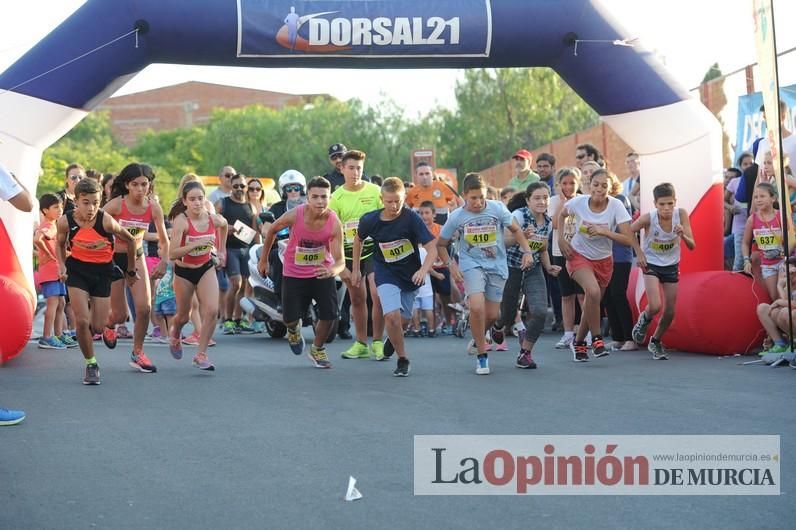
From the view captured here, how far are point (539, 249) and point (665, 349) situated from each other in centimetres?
→ 200

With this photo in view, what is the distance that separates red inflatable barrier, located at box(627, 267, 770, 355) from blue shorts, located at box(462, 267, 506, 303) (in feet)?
7.44

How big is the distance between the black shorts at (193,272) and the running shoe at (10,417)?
3241mm

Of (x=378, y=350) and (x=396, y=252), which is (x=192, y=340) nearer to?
(x=378, y=350)

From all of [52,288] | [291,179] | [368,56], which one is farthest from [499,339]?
[52,288]

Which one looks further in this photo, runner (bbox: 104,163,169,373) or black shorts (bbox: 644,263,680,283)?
black shorts (bbox: 644,263,680,283)

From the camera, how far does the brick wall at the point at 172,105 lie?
110 meters

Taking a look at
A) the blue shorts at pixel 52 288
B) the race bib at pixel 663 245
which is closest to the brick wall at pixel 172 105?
the blue shorts at pixel 52 288

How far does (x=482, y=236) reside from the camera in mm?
10898

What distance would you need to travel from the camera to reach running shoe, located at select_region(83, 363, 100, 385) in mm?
10148

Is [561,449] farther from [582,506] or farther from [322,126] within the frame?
[322,126]

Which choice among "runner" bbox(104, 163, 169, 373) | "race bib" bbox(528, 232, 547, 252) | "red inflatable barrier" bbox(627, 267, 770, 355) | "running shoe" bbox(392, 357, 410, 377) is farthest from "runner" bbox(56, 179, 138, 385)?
"red inflatable barrier" bbox(627, 267, 770, 355)

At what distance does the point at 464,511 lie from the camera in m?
5.47

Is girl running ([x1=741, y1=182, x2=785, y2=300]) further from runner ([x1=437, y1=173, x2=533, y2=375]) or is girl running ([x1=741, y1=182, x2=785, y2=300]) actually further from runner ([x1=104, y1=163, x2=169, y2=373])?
A: runner ([x1=104, y1=163, x2=169, y2=373])

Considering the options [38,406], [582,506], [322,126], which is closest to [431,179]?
[38,406]
